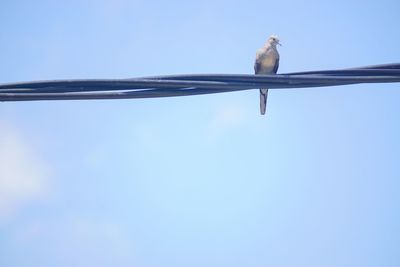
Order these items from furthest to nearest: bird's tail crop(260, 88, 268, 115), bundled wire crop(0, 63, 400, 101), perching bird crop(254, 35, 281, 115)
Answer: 1. perching bird crop(254, 35, 281, 115)
2. bird's tail crop(260, 88, 268, 115)
3. bundled wire crop(0, 63, 400, 101)

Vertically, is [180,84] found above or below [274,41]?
below

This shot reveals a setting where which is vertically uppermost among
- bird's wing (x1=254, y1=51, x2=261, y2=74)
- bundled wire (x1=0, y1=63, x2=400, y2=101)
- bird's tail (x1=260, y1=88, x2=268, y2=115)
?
bird's wing (x1=254, y1=51, x2=261, y2=74)

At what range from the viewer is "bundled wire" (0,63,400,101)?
3.59 metres

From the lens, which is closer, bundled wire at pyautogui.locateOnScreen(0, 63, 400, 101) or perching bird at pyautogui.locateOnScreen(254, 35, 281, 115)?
bundled wire at pyautogui.locateOnScreen(0, 63, 400, 101)

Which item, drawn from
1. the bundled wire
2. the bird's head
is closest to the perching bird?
the bird's head

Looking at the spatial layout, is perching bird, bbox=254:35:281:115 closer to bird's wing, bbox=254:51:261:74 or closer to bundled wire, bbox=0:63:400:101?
bird's wing, bbox=254:51:261:74

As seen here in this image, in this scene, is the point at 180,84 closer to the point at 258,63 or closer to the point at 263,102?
the point at 263,102

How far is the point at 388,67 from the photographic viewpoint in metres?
3.65

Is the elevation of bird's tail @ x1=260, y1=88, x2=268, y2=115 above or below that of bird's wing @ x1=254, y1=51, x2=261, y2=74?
below

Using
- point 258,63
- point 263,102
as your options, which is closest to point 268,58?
point 258,63

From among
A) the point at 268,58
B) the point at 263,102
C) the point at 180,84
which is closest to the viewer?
the point at 180,84

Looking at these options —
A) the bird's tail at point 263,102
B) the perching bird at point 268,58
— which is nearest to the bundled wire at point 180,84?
the bird's tail at point 263,102

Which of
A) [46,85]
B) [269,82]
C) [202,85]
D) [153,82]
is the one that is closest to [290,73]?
[269,82]

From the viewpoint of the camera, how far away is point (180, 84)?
360 cm
